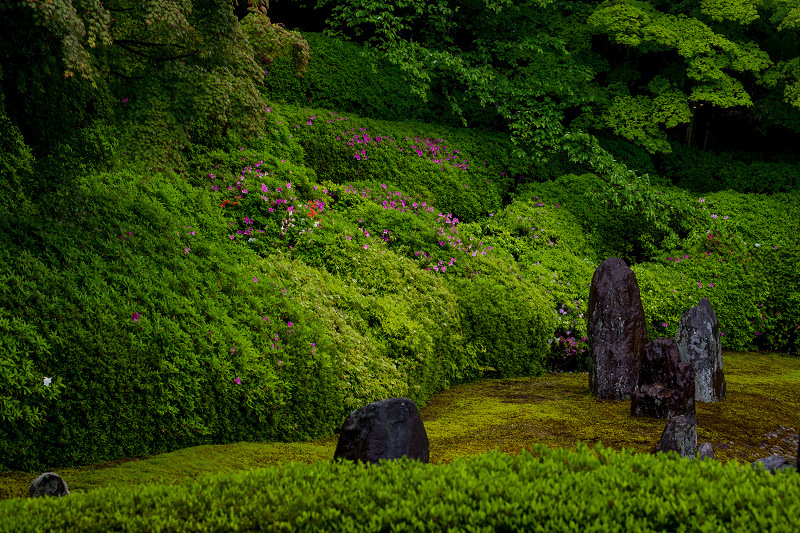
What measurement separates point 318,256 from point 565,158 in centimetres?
916

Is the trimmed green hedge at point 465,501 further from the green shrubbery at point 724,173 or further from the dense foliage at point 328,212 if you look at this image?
the green shrubbery at point 724,173

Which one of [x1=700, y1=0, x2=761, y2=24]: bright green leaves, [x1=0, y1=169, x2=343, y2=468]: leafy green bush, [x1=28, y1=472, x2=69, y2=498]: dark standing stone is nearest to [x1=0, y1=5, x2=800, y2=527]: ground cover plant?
[x1=0, y1=169, x2=343, y2=468]: leafy green bush

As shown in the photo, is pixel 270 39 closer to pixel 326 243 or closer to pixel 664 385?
pixel 326 243

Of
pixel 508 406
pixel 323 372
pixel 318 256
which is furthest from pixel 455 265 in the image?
pixel 323 372

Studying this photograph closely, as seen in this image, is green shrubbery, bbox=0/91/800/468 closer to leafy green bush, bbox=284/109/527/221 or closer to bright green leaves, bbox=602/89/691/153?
leafy green bush, bbox=284/109/527/221

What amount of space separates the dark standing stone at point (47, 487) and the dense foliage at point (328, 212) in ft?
3.56

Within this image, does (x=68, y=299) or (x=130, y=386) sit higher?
(x=68, y=299)

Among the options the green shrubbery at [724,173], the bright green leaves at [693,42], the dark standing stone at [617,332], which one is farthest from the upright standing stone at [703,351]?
the green shrubbery at [724,173]

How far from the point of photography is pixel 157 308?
19.3 feet

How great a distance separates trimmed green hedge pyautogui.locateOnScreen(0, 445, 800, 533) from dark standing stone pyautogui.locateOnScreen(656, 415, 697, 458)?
1.63 metres

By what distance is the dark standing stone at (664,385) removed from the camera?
615 cm

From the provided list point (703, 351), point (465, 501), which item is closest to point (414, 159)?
point (703, 351)

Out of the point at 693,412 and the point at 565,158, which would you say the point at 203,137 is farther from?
the point at 565,158

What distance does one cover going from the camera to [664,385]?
6273mm
